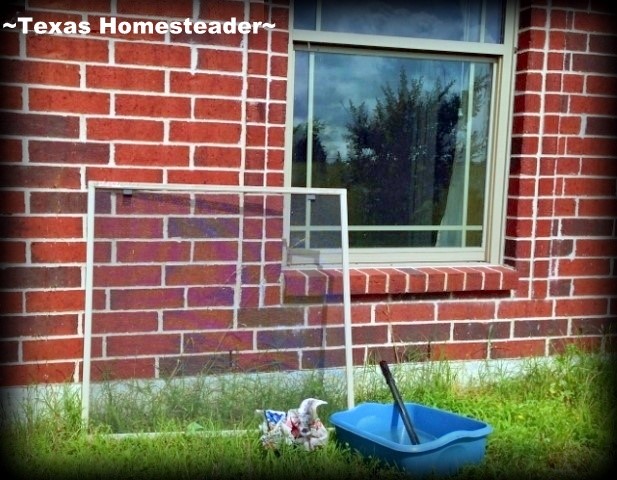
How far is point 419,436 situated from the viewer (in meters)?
3.18

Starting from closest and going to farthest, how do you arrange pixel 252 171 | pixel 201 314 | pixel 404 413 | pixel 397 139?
1. pixel 404 413
2. pixel 201 314
3. pixel 252 171
4. pixel 397 139

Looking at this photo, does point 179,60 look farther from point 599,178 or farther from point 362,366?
point 599,178

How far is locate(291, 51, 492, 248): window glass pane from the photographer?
362 cm

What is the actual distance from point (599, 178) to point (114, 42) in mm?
2651

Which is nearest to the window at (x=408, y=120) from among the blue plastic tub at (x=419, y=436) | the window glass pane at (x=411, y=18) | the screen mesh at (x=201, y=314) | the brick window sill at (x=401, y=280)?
the window glass pane at (x=411, y=18)

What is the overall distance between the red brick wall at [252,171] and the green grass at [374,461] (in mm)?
166

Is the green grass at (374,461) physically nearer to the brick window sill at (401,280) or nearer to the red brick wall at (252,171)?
the red brick wall at (252,171)

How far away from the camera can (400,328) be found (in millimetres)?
3652

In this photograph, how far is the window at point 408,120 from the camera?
3588 mm

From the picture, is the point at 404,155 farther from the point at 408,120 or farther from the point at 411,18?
the point at 411,18

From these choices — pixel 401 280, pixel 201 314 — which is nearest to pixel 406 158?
pixel 401 280

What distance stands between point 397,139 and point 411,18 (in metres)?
0.63

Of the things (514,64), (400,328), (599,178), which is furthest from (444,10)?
(400,328)

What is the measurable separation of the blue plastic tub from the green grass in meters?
0.05
